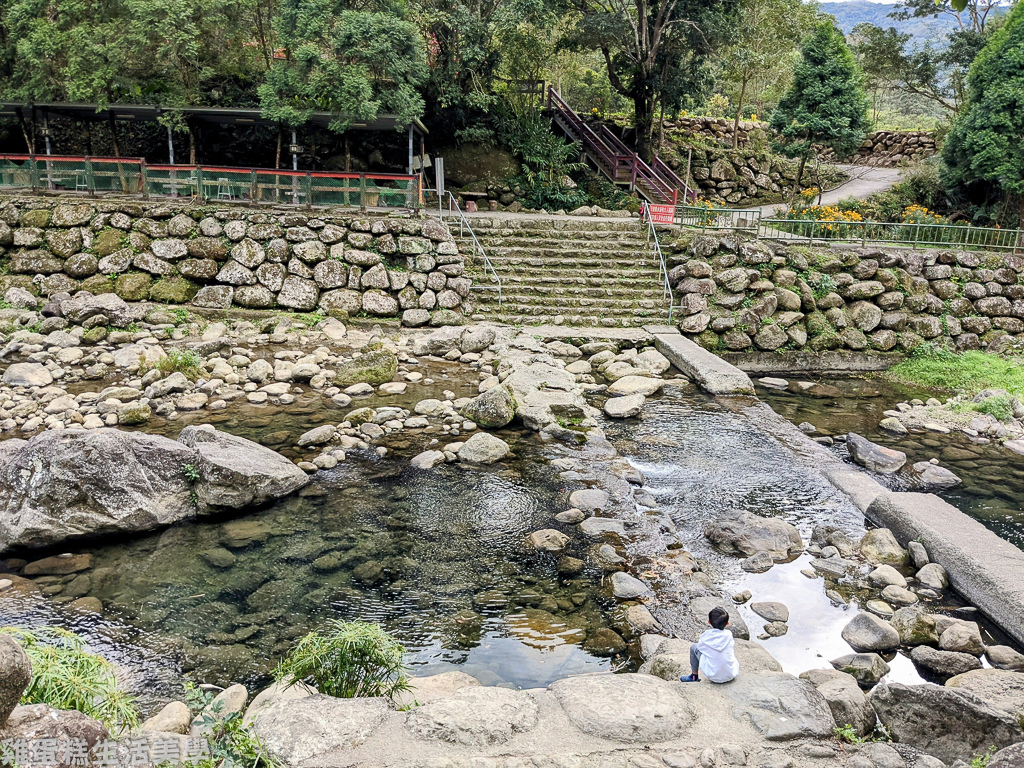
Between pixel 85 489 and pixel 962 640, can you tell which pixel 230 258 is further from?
pixel 962 640

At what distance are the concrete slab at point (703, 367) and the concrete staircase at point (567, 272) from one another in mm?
1415

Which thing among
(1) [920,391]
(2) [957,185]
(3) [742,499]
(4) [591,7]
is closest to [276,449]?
(3) [742,499]

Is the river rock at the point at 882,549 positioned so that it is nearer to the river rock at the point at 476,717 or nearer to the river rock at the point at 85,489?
the river rock at the point at 476,717

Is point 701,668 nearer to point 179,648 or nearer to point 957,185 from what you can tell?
point 179,648

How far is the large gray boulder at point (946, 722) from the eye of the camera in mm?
4457

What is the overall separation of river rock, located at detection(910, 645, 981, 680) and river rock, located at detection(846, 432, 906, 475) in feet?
15.7

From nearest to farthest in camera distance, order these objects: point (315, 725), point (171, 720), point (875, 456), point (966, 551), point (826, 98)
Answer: point (315, 725) < point (171, 720) < point (966, 551) < point (875, 456) < point (826, 98)

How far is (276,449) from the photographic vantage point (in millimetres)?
9922

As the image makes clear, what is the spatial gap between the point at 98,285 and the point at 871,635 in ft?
53.8

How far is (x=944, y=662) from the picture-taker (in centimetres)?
598

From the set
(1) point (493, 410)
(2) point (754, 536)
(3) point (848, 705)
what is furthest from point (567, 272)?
(3) point (848, 705)

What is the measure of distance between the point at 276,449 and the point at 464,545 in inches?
143

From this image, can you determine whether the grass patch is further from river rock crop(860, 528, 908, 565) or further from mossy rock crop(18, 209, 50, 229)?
mossy rock crop(18, 209, 50, 229)

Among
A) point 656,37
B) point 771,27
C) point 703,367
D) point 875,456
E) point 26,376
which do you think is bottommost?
point 875,456
